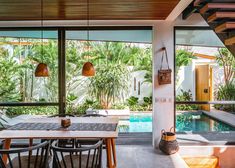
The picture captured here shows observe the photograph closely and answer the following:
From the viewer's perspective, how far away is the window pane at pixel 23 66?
5633 mm

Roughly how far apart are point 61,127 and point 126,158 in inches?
65.0

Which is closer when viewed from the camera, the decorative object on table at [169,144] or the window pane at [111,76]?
the decorative object on table at [169,144]

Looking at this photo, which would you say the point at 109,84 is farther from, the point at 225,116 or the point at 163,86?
the point at 225,116

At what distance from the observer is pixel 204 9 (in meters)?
3.30

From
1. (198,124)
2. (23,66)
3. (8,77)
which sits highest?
(23,66)

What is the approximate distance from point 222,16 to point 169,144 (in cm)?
270

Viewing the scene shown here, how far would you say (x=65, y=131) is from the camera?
3445mm

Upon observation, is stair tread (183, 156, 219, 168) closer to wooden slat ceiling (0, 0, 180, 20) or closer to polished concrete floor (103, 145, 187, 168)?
polished concrete floor (103, 145, 187, 168)

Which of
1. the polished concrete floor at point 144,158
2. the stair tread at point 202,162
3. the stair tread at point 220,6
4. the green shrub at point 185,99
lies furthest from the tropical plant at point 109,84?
the stair tread at point 220,6

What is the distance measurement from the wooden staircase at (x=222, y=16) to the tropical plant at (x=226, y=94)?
7.09 ft

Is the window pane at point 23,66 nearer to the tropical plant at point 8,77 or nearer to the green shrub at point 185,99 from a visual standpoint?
the tropical plant at point 8,77

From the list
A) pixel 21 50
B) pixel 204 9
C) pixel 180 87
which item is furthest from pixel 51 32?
pixel 204 9

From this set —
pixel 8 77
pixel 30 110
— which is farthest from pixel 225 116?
pixel 8 77

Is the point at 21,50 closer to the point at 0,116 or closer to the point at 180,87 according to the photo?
the point at 0,116
